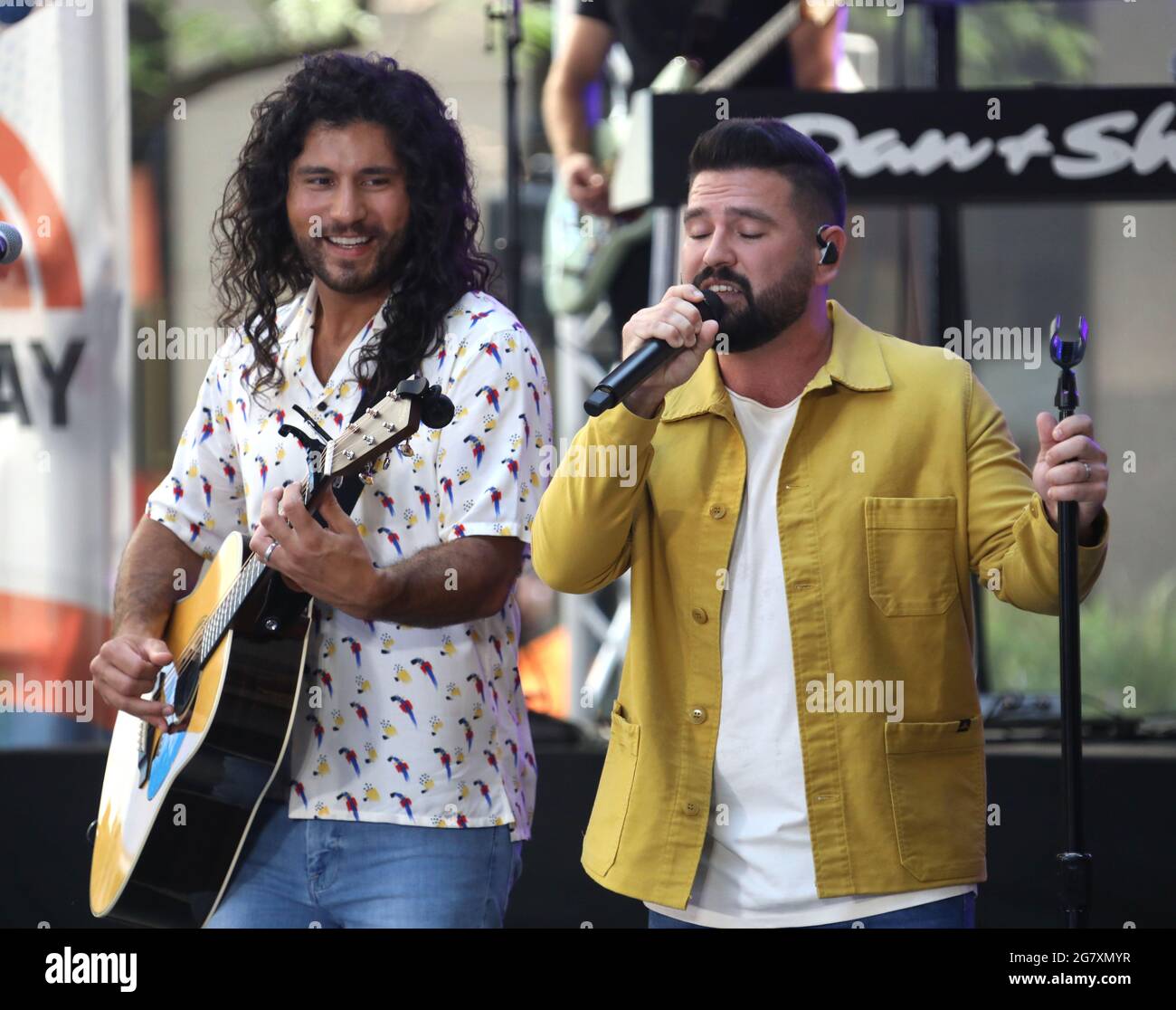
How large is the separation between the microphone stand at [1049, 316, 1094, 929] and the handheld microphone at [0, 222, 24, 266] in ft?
4.87

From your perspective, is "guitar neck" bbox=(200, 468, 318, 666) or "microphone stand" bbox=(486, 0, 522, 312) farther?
"microphone stand" bbox=(486, 0, 522, 312)

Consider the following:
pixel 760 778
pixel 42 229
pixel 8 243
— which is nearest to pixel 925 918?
pixel 760 778

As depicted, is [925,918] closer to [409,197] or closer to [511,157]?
[409,197]

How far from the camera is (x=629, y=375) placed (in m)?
1.91

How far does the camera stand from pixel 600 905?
342cm

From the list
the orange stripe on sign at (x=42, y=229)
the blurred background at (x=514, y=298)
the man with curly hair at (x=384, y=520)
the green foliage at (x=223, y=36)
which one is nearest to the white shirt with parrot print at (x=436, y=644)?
the man with curly hair at (x=384, y=520)

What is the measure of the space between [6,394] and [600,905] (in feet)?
6.61

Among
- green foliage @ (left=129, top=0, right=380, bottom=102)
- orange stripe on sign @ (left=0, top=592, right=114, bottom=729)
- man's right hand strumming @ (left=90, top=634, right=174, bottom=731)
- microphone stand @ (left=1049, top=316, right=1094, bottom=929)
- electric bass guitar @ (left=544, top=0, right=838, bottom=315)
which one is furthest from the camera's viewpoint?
green foliage @ (left=129, top=0, right=380, bottom=102)

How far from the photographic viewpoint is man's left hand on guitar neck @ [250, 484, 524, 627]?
2020 mm

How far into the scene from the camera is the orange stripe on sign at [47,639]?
13.5 ft

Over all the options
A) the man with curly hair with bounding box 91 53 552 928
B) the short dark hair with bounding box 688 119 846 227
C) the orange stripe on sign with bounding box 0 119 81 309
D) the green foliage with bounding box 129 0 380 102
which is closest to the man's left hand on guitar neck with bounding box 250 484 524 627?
the man with curly hair with bounding box 91 53 552 928

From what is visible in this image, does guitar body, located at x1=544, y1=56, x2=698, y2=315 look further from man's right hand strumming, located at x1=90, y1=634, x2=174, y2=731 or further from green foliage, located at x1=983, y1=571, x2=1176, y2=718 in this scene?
man's right hand strumming, located at x1=90, y1=634, x2=174, y2=731
